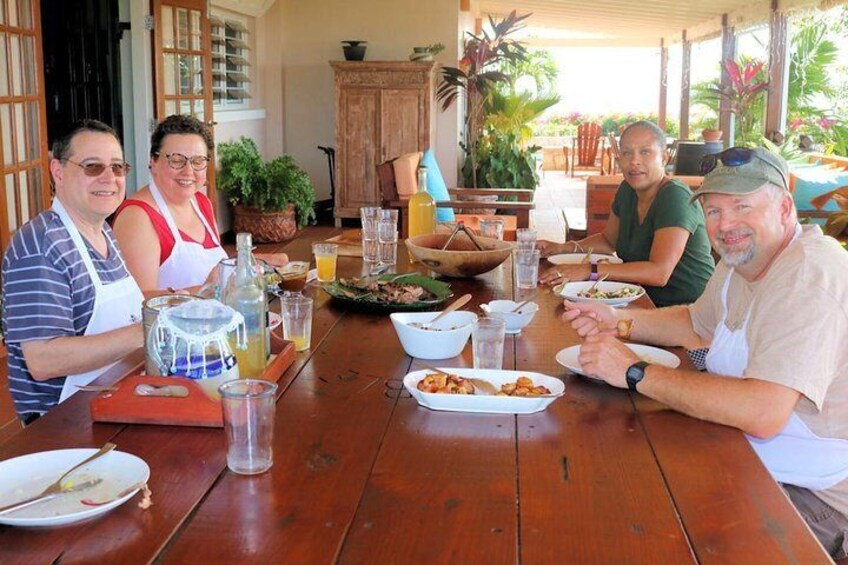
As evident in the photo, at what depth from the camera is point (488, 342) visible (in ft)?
6.41

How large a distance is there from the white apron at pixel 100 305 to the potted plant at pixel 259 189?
18.5ft

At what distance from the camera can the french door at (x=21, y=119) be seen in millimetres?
4598

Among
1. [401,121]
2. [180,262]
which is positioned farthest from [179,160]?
[401,121]

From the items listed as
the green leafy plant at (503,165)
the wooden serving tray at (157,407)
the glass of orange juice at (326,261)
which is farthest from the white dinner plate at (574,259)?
the green leafy plant at (503,165)

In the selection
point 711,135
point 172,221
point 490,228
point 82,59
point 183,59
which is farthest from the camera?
point 711,135

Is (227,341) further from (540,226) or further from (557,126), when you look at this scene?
(557,126)

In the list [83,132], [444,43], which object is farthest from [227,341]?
[444,43]

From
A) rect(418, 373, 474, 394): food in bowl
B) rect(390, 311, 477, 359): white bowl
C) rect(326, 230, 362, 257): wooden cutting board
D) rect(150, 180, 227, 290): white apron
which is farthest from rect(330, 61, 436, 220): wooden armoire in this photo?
rect(418, 373, 474, 394): food in bowl

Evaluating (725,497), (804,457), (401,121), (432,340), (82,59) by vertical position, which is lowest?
(804,457)

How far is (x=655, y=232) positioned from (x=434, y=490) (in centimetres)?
224

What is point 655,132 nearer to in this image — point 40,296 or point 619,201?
point 619,201

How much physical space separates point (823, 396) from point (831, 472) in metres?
0.22

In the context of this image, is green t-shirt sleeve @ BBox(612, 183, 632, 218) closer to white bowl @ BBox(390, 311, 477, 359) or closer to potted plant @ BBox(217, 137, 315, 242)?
white bowl @ BBox(390, 311, 477, 359)

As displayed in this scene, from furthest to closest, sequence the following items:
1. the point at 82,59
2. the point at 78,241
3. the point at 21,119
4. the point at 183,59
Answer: the point at 183,59, the point at 82,59, the point at 21,119, the point at 78,241
